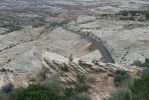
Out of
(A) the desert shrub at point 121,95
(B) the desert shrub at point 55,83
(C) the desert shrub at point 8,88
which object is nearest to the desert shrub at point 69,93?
(B) the desert shrub at point 55,83

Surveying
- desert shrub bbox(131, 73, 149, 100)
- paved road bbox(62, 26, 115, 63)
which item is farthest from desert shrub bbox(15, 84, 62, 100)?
paved road bbox(62, 26, 115, 63)

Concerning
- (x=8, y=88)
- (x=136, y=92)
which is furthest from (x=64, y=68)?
(x=136, y=92)

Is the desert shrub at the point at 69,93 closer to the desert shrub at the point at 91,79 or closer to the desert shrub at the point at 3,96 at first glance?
the desert shrub at the point at 91,79

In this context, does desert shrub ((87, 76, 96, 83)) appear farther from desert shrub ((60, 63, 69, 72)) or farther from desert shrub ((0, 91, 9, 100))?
desert shrub ((0, 91, 9, 100))

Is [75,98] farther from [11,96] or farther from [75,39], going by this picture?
[75,39]

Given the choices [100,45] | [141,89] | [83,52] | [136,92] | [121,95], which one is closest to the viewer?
[141,89]

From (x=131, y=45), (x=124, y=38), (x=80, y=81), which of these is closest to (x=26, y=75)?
(x=80, y=81)

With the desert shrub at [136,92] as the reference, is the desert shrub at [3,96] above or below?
below

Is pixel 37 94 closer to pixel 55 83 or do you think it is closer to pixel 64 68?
pixel 55 83
